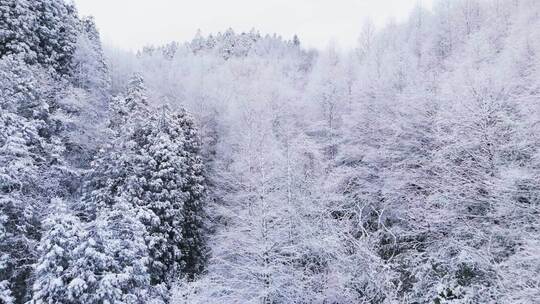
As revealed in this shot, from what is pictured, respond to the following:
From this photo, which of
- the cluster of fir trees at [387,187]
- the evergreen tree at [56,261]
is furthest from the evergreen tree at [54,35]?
the evergreen tree at [56,261]

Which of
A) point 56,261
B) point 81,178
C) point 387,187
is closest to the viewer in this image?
point 56,261

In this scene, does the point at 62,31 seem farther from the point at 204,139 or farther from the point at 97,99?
the point at 204,139

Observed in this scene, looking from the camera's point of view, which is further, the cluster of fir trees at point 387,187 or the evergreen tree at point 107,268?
the cluster of fir trees at point 387,187

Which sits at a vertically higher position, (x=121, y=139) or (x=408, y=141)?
(x=121, y=139)

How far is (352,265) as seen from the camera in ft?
50.6

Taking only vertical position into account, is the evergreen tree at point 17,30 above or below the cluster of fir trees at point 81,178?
above

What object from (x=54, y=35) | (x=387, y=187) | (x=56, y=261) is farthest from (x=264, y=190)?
(x=54, y=35)

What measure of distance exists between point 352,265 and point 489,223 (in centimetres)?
618

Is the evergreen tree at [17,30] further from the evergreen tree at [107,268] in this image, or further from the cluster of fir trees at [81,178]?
the evergreen tree at [107,268]

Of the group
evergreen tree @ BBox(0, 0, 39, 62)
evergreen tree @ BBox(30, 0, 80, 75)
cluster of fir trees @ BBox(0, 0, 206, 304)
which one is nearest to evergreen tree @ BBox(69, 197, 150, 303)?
cluster of fir trees @ BBox(0, 0, 206, 304)

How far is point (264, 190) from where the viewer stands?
20359 millimetres

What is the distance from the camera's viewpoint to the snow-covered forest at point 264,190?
1403cm

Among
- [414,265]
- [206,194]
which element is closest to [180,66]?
[206,194]

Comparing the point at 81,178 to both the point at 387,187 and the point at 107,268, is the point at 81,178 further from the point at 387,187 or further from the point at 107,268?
the point at 387,187
